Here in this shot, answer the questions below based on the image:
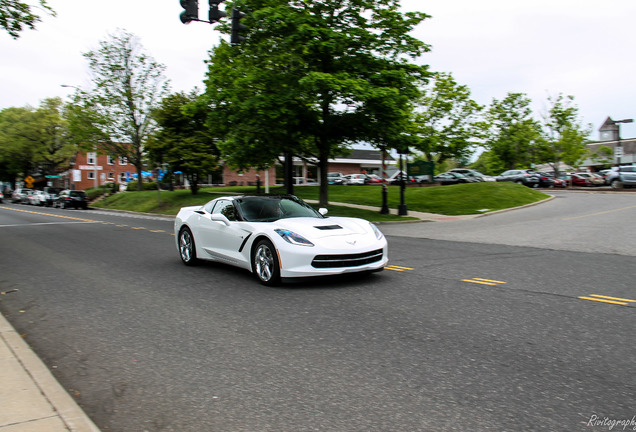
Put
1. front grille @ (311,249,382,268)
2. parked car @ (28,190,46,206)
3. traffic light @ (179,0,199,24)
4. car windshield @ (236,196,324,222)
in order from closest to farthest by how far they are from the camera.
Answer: front grille @ (311,249,382,268)
car windshield @ (236,196,324,222)
traffic light @ (179,0,199,24)
parked car @ (28,190,46,206)

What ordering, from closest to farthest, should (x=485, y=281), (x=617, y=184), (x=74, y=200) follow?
(x=485, y=281) < (x=617, y=184) < (x=74, y=200)

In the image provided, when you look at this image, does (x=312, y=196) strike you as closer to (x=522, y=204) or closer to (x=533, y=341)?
(x=522, y=204)

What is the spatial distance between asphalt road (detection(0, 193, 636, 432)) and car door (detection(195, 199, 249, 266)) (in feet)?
1.27

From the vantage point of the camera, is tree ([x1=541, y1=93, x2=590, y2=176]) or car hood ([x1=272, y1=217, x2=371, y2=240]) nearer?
car hood ([x1=272, y1=217, x2=371, y2=240])

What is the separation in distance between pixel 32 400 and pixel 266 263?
14.0ft

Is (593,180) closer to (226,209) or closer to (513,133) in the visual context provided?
(513,133)

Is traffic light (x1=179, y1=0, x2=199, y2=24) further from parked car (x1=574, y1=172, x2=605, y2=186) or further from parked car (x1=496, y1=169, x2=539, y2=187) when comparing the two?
parked car (x1=574, y1=172, x2=605, y2=186)

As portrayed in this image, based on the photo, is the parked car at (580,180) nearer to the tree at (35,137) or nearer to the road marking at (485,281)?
the road marking at (485,281)

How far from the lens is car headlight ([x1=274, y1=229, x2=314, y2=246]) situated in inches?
278

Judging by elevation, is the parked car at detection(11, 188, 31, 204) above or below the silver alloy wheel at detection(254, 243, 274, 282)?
above

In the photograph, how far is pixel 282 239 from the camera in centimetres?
719

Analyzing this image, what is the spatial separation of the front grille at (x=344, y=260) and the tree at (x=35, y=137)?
217 feet

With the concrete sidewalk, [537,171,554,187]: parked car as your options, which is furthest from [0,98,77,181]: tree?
the concrete sidewalk

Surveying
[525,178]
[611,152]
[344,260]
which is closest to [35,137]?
[525,178]
